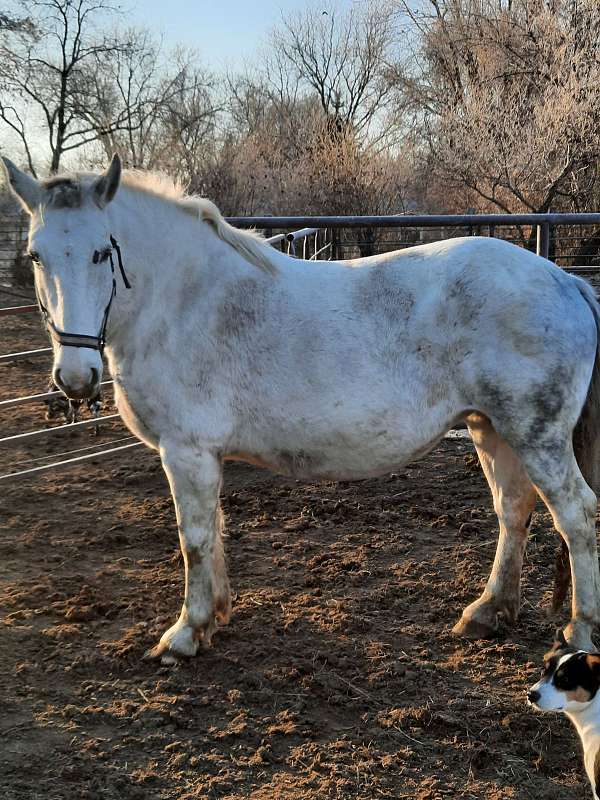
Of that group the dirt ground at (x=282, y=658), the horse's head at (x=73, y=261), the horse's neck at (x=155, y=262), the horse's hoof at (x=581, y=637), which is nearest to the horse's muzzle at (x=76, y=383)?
the horse's head at (x=73, y=261)

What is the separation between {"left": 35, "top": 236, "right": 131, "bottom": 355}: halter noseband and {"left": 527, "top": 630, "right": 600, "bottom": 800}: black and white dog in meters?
2.12

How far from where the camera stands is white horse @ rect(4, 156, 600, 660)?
3.08 m

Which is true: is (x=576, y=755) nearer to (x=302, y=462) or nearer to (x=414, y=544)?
(x=302, y=462)

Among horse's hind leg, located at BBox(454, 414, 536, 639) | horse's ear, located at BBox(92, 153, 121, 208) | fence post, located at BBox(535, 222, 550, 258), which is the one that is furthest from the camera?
fence post, located at BBox(535, 222, 550, 258)

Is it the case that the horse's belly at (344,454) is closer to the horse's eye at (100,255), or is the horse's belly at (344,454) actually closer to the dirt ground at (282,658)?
the dirt ground at (282,658)

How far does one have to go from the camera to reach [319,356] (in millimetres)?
3176

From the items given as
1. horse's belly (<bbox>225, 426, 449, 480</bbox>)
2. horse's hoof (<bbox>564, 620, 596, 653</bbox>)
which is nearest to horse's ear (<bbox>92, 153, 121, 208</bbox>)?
horse's belly (<bbox>225, 426, 449, 480</bbox>)

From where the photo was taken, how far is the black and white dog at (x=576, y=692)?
2.49m

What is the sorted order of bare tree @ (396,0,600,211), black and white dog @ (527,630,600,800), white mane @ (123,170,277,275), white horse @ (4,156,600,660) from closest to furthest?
black and white dog @ (527,630,600,800) < white horse @ (4,156,600,660) < white mane @ (123,170,277,275) < bare tree @ (396,0,600,211)

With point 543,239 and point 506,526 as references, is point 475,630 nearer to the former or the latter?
point 506,526

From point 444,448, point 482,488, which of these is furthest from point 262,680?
point 444,448

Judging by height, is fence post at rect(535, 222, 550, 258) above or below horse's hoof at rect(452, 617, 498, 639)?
above

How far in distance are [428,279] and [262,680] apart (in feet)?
6.20

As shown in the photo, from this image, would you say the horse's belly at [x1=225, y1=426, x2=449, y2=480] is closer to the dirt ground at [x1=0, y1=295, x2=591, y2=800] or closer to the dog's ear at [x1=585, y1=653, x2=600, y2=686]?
the dirt ground at [x1=0, y1=295, x2=591, y2=800]
